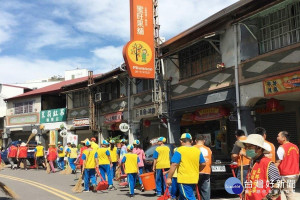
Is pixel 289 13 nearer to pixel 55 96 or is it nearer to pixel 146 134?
pixel 146 134

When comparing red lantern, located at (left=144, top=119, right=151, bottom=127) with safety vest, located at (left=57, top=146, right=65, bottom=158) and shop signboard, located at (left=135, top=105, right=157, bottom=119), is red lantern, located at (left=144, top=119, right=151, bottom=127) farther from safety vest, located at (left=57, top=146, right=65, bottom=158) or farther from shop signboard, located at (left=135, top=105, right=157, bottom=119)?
safety vest, located at (left=57, top=146, right=65, bottom=158)

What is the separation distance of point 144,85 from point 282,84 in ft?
35.8

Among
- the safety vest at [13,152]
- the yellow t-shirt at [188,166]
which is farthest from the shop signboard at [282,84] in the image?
the safety vest at [13,152]

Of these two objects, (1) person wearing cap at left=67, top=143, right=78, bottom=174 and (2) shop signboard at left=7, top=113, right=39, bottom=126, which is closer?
(1) person wearing cap at left=67, top=143, right=78, bottom=174

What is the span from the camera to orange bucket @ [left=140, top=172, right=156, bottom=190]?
32.7 ft

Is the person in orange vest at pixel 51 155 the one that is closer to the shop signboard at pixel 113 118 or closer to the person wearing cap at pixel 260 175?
the shop signboard at pixel 113 118

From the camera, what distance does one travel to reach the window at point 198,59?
599 inches

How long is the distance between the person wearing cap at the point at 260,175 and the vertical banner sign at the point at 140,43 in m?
13.3

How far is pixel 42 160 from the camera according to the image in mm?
21703

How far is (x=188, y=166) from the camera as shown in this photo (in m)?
6.12

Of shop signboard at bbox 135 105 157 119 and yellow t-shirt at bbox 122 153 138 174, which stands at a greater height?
shop signboard at bbox 135 105 157 119

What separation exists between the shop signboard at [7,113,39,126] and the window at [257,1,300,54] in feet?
83.3

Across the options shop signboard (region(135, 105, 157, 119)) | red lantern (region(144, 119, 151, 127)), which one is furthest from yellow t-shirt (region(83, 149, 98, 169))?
red lantern (region(144, 119, 151, 127))

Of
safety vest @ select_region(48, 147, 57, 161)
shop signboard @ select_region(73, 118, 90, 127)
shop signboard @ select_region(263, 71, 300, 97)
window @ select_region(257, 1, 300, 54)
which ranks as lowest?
safety vest @ select_region(48, 147, 57, 161)
